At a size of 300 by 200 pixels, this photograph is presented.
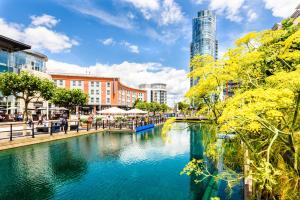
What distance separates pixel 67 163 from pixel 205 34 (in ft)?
531

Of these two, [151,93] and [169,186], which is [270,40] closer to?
[169,186]

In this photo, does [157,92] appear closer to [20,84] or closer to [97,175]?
[20,84]

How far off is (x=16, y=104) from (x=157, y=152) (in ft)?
91.4

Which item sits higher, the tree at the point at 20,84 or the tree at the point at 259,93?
the tree at the point at 20,84

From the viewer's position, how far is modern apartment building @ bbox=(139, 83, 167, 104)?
178 m

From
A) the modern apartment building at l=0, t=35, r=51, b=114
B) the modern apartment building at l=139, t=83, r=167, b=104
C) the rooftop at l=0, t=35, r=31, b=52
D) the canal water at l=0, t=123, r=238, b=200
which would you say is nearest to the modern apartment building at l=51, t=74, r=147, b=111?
the modern apartment building at l=0, t=35, r=51, b=114

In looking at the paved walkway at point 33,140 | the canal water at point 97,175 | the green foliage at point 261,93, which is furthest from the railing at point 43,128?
the green foliage at point 261,93

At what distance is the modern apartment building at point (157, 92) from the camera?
178m

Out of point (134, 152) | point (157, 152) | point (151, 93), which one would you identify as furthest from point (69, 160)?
point (151, 93)

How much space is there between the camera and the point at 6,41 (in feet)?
91.7

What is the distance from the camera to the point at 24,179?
9.48 metres

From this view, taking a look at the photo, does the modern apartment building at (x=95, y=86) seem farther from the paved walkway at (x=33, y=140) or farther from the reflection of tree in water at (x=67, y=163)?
the reflection of tree in water at (x=67, y=163)

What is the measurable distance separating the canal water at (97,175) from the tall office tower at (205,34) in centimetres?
14504

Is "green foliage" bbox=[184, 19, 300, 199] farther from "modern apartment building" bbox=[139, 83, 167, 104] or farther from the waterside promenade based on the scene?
"modern apartment building" bbox=[139, 83, 167, 104]
